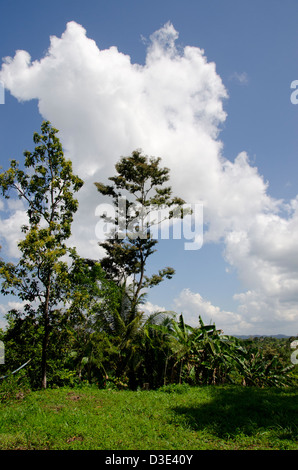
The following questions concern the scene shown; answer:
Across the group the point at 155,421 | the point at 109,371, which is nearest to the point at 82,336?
the point at 109,371

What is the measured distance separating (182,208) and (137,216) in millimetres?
3235

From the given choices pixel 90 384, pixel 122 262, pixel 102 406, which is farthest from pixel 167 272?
pixel 102 406

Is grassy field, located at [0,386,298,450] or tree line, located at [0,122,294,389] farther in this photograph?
tree line, located at [0,122,294,389]

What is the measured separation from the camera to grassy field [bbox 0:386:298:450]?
4547 mm

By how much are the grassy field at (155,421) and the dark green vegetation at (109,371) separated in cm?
2

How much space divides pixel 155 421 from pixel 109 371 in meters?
6.02

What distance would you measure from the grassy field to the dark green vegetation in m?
0.02

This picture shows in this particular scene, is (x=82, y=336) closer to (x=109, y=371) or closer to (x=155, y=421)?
(x=109, y=371)

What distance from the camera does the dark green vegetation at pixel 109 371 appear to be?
502 centimetres

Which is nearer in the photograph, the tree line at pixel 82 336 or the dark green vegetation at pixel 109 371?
the dark green vegetation at pixel 109 371

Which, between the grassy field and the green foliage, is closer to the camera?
the grassy field

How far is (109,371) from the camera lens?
11.3 metres
